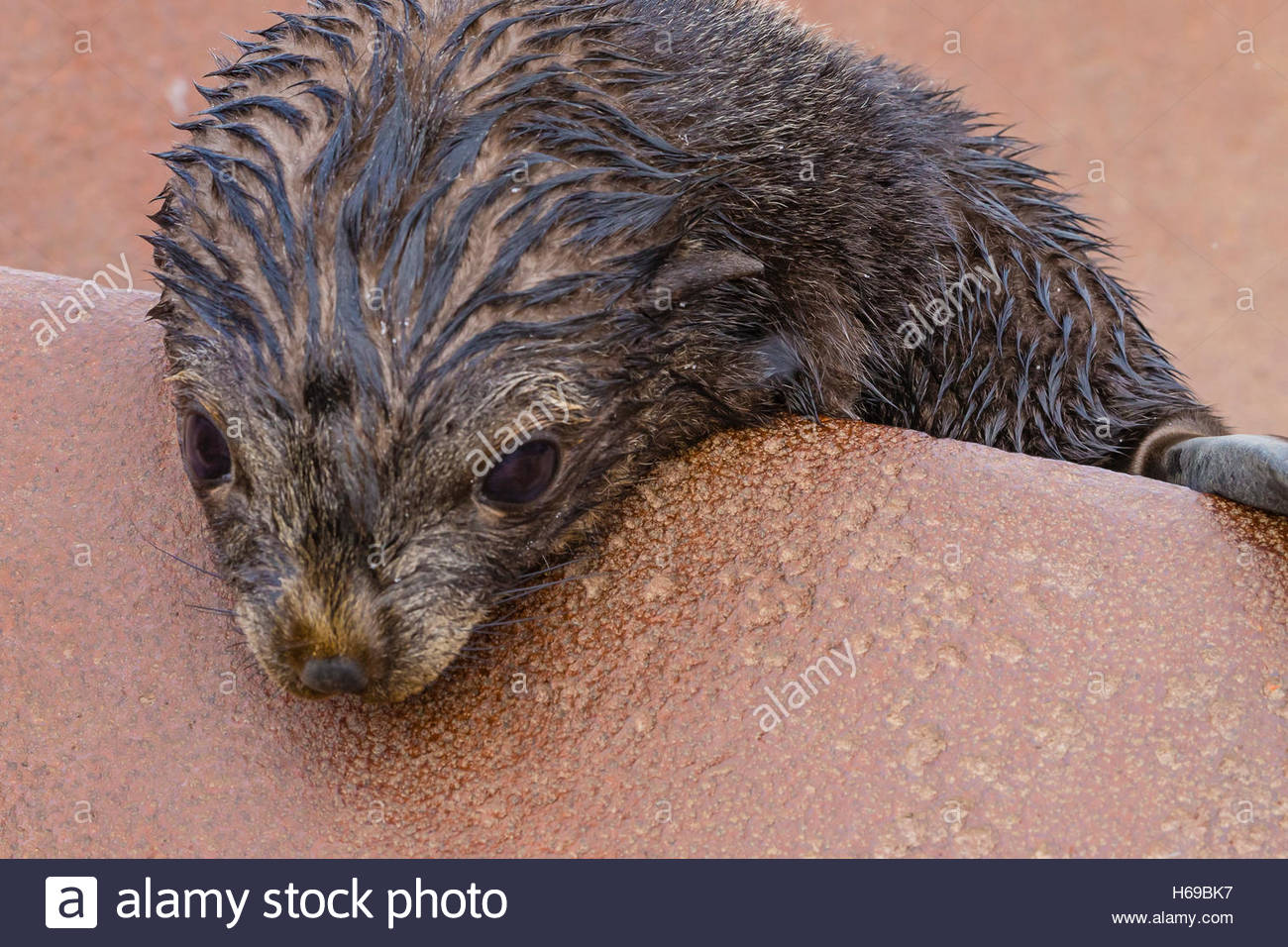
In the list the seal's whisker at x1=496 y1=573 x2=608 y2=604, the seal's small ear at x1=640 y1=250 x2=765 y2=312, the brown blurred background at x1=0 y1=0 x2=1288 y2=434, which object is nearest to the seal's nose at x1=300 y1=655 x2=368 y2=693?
the seal's whisker at x1=496 y1=573 x2=608 y2=604

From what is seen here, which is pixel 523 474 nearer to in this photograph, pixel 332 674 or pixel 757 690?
pixel 332 674

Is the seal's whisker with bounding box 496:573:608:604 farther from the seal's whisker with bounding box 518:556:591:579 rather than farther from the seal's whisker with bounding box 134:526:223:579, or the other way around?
the seal's whisker with bounding box 134:526:223:579

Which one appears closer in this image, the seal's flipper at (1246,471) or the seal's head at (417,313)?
the seal's head at (417,313)

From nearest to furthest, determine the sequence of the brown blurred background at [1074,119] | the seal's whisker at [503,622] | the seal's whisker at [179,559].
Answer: the seal's whisker at [503,622] < the seal's whisker at [179,559] < the brown blurred background at [1074,119]

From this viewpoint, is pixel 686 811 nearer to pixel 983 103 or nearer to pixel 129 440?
pixel 129 440

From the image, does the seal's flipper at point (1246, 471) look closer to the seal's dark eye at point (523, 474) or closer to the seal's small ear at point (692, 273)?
the seal's small ear at point (692, 273)

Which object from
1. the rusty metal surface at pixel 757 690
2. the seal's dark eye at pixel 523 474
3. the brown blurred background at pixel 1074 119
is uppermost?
the brown blurred background at pixel 1074 119

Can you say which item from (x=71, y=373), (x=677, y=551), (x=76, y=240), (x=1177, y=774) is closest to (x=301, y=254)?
(x=677, y=551)

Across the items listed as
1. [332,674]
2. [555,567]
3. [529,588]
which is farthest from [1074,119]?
[332,674]

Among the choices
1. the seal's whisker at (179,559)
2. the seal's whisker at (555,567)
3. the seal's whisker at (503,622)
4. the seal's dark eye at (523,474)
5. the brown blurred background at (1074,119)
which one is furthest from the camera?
the brown blurred background at (1074,119)

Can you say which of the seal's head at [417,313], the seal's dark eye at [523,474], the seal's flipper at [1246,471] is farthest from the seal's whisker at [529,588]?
the seal's flipper at [1246,471]
